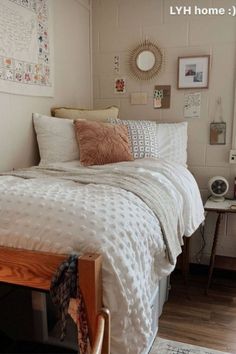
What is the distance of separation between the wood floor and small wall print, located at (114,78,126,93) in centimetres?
160

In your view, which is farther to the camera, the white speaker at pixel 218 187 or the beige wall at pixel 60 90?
the white speaker at pixel 218 187

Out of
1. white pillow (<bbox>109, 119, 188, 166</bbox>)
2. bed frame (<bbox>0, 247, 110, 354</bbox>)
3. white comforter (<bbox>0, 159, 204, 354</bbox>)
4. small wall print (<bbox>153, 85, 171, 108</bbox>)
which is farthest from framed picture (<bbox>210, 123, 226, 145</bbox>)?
bed frame (<bbox>0, 247, 110, 354</bbox>)

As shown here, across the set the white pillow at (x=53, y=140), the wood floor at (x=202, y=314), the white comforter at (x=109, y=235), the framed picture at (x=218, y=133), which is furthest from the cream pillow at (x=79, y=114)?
the wood floor at (x=202, y=314)

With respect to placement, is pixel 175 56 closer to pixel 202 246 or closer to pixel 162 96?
pixel 162 96

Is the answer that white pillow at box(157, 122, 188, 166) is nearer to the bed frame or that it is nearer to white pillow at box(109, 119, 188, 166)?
white pillow at box(109, 119, 188, 166)

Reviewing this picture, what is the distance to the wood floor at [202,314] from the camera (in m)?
1.87

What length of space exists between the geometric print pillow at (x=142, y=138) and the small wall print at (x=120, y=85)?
0.55 meters

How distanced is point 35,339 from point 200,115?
6.50 ft

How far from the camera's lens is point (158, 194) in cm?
141

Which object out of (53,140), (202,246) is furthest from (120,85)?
(202,246)

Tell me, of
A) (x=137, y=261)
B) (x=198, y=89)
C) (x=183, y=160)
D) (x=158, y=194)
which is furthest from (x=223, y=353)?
(x=198, y=89)

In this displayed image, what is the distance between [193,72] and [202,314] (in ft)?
5.72

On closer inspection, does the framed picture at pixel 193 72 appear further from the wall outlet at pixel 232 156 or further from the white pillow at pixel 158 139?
the wall outlet at pixel 232 156

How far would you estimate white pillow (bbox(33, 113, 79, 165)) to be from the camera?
2041 millimetres
